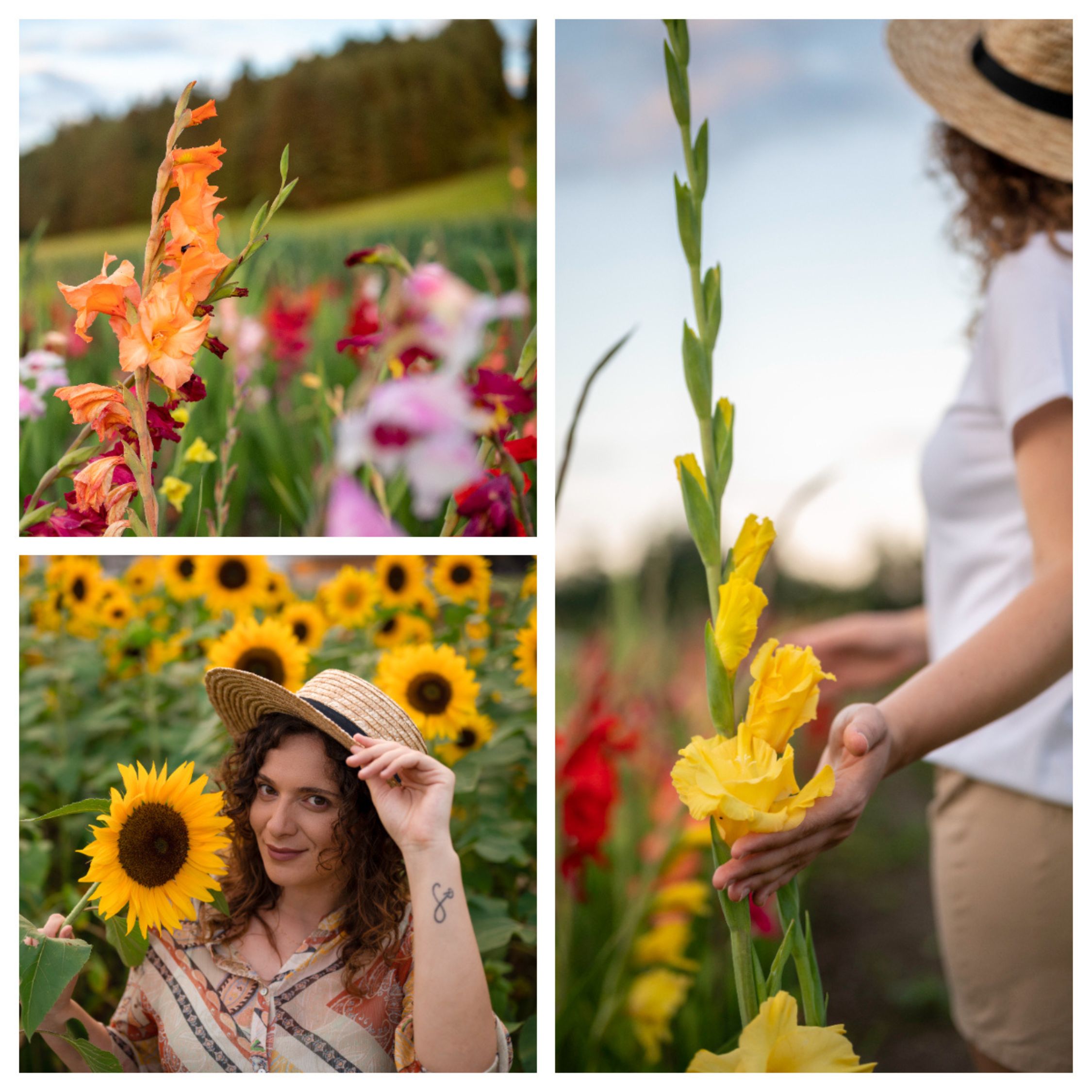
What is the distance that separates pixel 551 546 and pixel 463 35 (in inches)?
20.3

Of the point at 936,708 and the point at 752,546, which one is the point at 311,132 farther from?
the point at 936,708

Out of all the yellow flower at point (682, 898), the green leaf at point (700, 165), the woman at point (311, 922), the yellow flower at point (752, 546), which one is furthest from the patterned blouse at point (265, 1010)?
the green leaf at point (700, 165)

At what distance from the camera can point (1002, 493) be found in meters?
0.96

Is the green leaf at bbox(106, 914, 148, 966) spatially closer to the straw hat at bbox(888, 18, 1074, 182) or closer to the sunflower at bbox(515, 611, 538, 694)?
the sunflower at bbox(515, 611, 538, 694)

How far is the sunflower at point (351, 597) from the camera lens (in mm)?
1048

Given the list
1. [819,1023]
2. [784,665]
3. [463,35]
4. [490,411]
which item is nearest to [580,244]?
[463,35]

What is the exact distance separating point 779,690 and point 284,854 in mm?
463

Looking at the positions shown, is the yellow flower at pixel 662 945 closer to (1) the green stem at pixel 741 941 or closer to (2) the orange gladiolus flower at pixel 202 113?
(1) the green stem at pixel 741 941

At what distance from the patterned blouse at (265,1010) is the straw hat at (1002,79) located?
1035 millimetres

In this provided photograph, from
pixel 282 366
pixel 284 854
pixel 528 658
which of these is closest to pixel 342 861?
pixel 284 854

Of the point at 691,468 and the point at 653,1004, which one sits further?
the point at 653,1004

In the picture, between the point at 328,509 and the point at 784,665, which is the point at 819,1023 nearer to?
the point at 784,665

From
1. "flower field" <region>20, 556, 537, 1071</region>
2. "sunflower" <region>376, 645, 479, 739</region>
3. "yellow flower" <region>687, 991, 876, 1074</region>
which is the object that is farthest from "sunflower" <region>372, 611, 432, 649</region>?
"yellow flower" <region>687, 991, 876, 1074</region>
